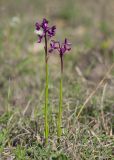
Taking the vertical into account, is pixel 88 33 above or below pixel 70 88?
above

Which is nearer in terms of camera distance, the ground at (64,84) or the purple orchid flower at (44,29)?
the purple orchid flower at (44,29)

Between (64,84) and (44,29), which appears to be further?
(64,84)

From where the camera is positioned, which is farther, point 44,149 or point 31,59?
point 31,59

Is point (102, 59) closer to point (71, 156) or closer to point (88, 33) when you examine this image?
point (88, 33)

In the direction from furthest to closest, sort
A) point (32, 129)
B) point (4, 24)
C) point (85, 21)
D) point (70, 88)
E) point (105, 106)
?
point (85, 21) < point (4, 24) < point (70, 88) < point (105, 106) < point (32, 129)

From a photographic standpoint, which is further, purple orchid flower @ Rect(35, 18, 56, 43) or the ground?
the ground

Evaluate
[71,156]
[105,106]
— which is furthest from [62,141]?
[105,106]

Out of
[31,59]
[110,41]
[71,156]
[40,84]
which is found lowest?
[71,156]

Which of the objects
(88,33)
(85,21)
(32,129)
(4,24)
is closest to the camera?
(32,129)
